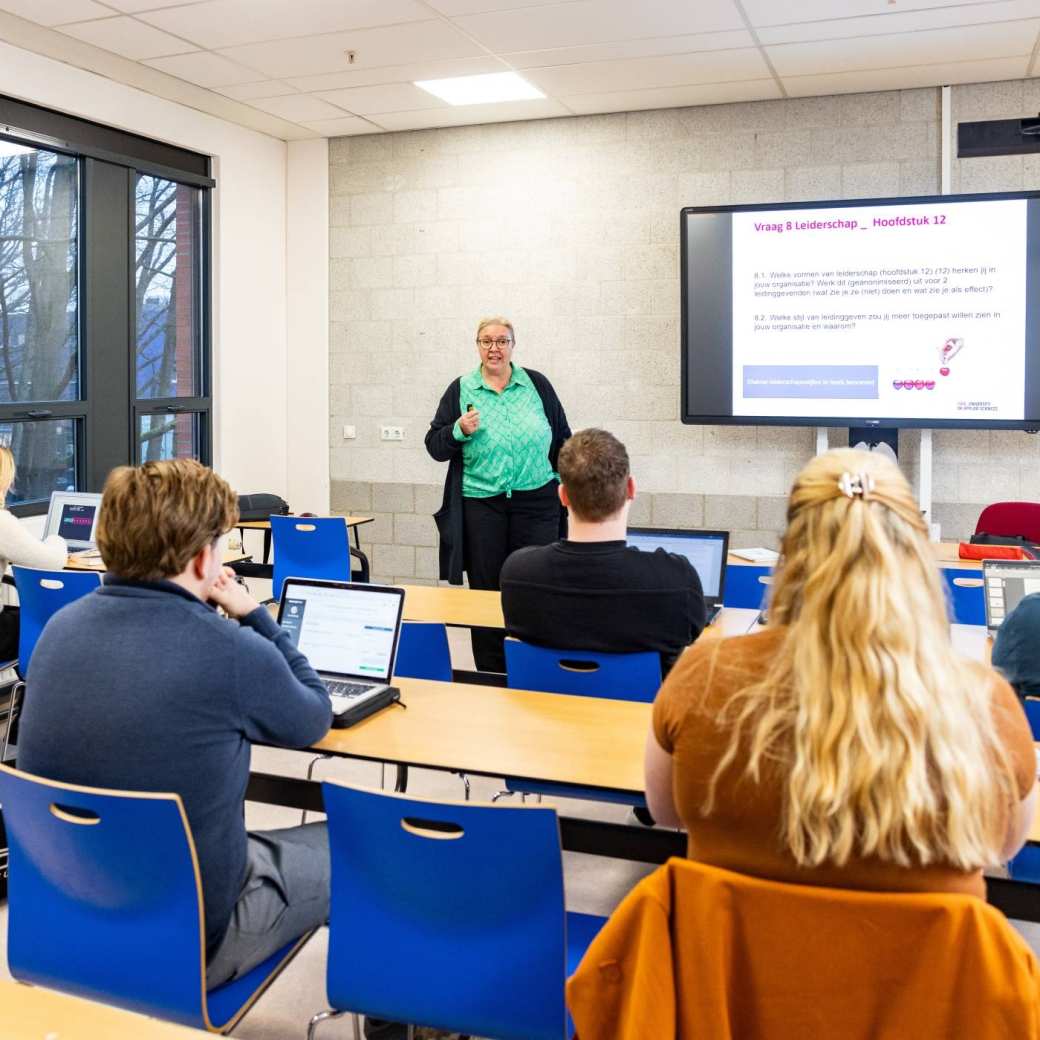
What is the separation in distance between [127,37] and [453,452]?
2.36 metres

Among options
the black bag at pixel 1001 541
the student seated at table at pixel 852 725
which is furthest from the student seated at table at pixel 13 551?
the black bag at pixel 1001 541

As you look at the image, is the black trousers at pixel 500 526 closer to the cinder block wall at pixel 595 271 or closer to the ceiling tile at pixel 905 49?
the cinder block wall at pixel 595 271

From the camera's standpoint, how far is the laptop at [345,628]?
2475mm

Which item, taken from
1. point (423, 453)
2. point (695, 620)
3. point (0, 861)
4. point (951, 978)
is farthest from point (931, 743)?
point (423, 453)

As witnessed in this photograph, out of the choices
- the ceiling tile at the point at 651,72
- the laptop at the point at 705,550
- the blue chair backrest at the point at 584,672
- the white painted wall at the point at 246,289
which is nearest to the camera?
the blue chair backrest at the point at 584,672

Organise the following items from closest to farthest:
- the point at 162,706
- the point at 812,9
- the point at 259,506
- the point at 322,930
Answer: the point at 162,706, the point at 322,930, the point at 812,9, the point at 259,506

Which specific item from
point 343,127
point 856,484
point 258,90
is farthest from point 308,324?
point 856,484

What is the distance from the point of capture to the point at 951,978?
113 cm

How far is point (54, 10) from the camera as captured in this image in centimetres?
450

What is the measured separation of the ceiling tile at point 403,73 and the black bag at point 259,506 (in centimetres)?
220

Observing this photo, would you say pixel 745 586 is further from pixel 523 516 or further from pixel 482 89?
pixel 482 89

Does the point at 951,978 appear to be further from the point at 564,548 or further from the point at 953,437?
the point at 953,437

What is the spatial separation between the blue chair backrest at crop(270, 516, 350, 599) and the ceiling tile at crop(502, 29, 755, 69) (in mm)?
2379

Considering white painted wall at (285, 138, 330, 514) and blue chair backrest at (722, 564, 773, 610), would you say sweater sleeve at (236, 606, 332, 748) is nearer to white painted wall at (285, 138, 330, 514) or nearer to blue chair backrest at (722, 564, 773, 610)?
blue chair backrest at (722, 564, 773, 610)
